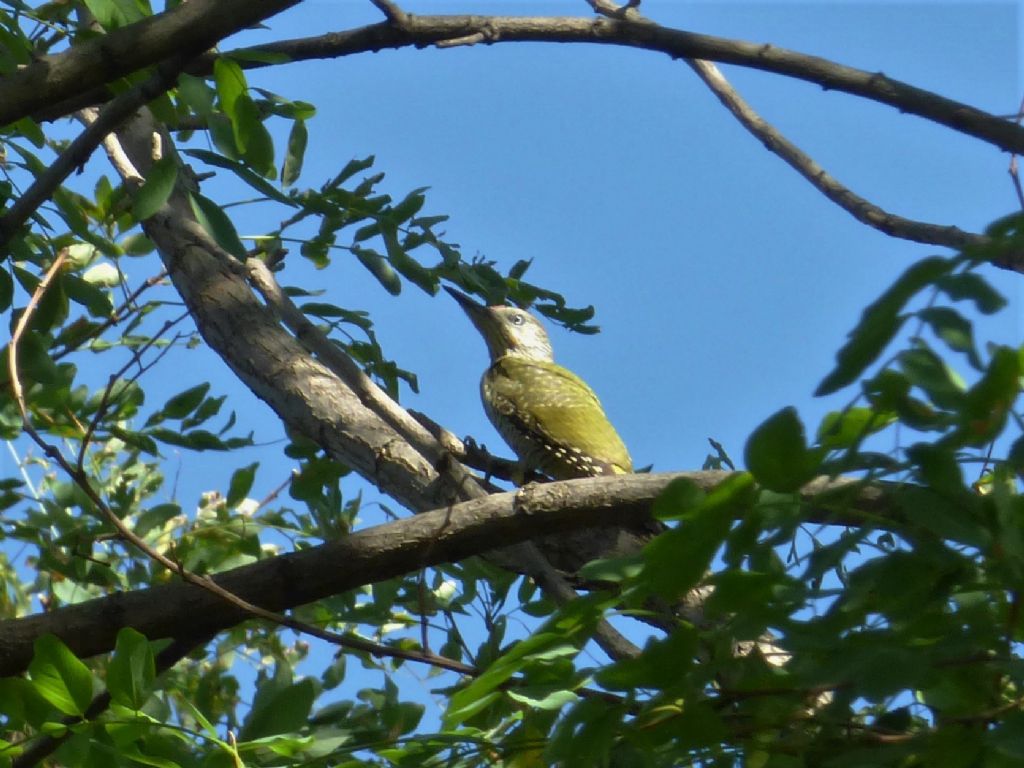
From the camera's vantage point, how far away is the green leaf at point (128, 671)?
5.50 feet

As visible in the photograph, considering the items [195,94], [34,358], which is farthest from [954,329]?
[34,358]

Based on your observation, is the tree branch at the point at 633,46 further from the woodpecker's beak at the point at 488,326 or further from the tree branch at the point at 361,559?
the woodpecker's beak at the point at 488,326

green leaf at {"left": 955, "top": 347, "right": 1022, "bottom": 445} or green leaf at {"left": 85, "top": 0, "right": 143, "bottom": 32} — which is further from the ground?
green leaf at {"left": 85, "top": 0, "right": 143, "bottom": 32}

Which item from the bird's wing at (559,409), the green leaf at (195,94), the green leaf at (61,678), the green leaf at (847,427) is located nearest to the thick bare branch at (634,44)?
the green leaf at (195,94)

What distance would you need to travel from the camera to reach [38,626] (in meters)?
2.22

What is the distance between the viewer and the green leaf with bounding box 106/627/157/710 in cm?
168

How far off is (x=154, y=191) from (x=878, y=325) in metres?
1.67

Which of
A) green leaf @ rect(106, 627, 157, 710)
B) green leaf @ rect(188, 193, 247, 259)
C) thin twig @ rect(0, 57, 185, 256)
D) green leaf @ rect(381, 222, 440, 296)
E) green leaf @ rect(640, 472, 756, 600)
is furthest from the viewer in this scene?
green leaf @ rect(381, 222, 440, 296)

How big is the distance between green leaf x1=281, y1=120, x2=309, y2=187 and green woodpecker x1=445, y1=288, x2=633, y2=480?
127cm

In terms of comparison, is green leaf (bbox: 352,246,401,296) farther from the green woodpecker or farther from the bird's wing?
the bird's wing

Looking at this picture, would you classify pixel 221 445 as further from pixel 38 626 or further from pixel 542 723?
pixel 542 723

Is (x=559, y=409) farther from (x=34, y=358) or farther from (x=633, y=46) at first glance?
(x=34, y=358)

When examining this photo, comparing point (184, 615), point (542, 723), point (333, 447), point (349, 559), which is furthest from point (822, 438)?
point (333, 447)

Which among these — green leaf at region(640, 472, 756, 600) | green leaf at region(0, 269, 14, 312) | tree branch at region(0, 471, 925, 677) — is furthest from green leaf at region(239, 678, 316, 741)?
green leaf at region(0, 269, 14, 312)
